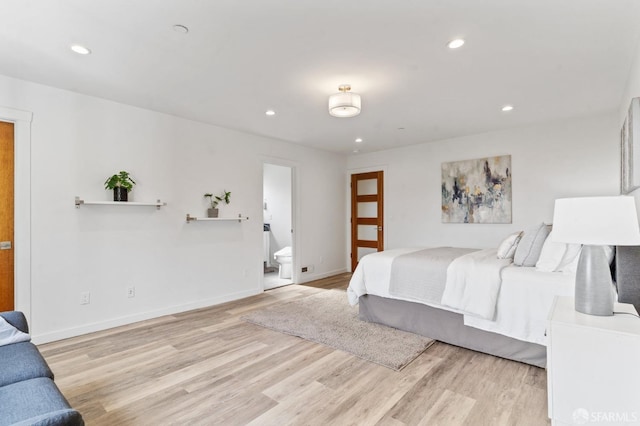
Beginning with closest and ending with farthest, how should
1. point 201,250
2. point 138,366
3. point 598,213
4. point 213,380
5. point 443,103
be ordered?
point 598,213
point 213,380
point 138,366
point 443,103
point 201,250

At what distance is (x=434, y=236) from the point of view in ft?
17.5

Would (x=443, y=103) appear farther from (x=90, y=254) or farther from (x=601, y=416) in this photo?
(x=90, y=254)

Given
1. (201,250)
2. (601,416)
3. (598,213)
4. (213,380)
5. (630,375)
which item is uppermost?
(598,213)

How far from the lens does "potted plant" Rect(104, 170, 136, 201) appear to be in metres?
3.36

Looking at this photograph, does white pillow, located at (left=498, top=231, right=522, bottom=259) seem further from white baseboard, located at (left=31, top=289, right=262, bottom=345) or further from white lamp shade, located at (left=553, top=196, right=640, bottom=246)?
white baseboard, located at (left=31, top=289, right=262, bottom=345)

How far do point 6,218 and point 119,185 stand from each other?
0.92 m

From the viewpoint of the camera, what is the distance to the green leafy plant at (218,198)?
4307 millimetres

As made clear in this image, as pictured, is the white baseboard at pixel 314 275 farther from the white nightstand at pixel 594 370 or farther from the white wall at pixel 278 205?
the white nightstand at pixel 594 370

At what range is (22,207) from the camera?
9.56 ft

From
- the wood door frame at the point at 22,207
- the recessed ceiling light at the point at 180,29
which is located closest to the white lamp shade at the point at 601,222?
the recessed ceiling light at the point at 180,29

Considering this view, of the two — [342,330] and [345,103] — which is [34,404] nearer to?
[342,330]

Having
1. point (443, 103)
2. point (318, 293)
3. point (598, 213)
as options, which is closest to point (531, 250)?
point (598, 213)

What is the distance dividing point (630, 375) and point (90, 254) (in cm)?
420

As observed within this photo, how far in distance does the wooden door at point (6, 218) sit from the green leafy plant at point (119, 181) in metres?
0.74
